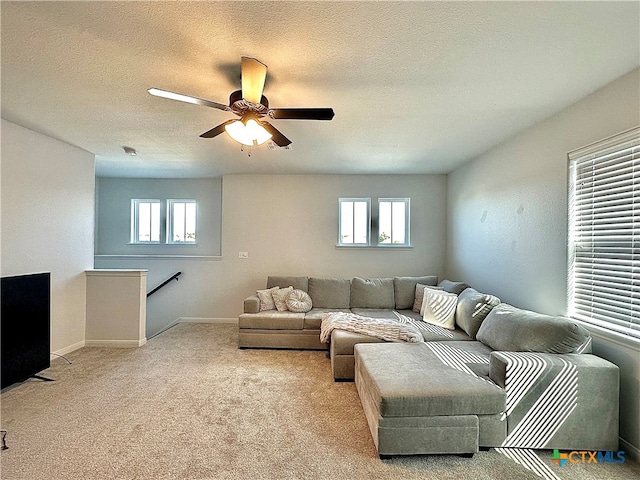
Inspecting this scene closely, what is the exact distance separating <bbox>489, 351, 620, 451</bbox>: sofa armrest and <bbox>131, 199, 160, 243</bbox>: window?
6070mm

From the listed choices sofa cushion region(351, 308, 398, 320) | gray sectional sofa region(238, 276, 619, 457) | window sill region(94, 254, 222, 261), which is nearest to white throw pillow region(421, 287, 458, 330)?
sofa cushion region(351, 308, 398, 320)

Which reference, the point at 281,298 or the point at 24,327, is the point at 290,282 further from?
the point at 24,327

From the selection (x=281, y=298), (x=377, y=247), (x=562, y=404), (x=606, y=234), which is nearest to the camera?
(x=562, y=404)

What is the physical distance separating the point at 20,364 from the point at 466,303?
14.5ft

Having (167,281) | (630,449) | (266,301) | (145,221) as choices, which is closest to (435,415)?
(630,449)

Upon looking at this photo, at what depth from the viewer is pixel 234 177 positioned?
5668 millimetres

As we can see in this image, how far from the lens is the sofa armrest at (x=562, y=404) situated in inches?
84.7

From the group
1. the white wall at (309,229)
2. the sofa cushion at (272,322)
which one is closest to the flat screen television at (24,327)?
the sofa cushion at (272,322)

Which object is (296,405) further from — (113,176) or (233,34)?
(113,176)

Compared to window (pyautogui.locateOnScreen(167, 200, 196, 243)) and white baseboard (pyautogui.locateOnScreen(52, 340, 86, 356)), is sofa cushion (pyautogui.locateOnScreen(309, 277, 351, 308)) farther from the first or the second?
white baseboard (pyautogui.locateOnScreen(52, 340, 86, 356))

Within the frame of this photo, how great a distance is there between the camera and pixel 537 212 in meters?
3.18

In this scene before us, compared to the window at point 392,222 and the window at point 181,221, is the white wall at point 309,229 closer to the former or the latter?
the window at point 392,222

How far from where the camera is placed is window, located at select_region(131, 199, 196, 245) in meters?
6.25

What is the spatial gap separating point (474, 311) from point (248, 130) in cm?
283
